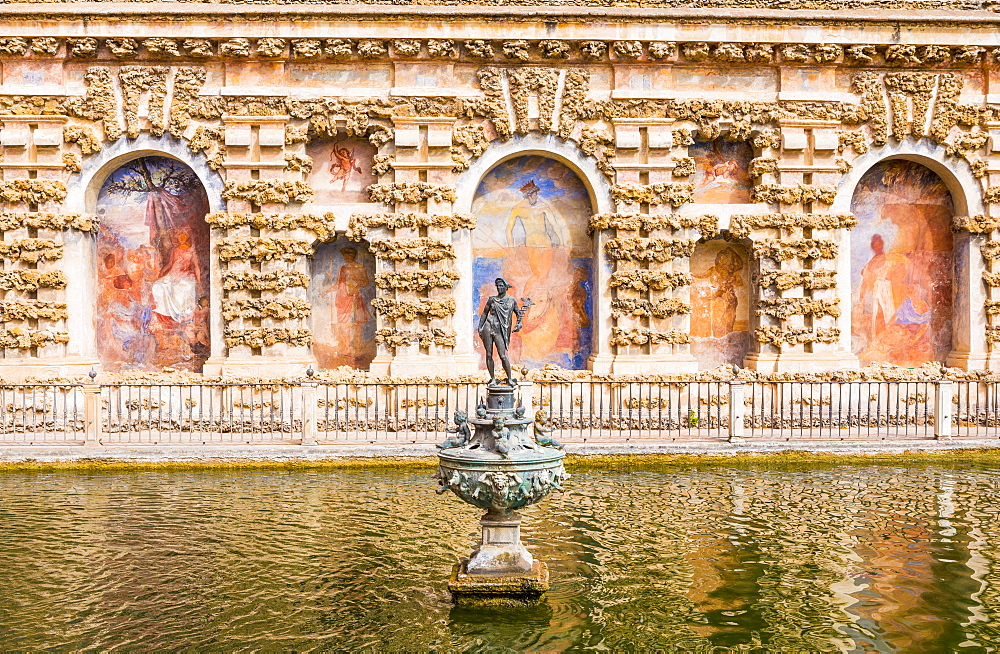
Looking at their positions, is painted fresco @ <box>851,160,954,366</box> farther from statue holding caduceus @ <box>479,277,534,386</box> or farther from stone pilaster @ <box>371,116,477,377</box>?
statue holding caduceus @ <box>479,277,534,386</box>

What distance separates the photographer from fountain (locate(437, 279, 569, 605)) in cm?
698

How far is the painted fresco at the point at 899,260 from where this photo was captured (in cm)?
1697

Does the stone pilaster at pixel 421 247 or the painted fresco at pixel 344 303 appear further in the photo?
the painted fresco at pixel 344 303

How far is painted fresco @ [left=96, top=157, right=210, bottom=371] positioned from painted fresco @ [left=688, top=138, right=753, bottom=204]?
28.7 ft

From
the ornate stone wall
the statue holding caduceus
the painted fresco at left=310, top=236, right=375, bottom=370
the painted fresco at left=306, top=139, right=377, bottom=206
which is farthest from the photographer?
the painted fresco at left=310, top=236, right=375, bottom=370

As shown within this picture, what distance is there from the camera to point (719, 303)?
16922 mm

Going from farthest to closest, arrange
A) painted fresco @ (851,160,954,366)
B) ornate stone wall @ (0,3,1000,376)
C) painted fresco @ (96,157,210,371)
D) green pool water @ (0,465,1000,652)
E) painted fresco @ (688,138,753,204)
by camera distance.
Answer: painted fresco @ (851,160,954,366), painted fresco @ (688,138,753,204), painted fresco @ (96,157,210,371), ornate stone wall @ (0,3,1000,376), green pool water @ (0,465,1000,652)

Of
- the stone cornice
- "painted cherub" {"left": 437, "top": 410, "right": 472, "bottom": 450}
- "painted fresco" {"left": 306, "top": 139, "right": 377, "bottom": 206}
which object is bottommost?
"painted cherub" {"left": 437, "top": 410, "right": 472, "bottom": 450}

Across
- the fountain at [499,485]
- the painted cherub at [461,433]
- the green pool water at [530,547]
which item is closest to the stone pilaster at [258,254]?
the green pool water at [530,547]

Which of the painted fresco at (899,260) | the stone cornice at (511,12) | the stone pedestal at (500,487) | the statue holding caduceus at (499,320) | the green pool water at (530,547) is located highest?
the stone cornice at (511,12)

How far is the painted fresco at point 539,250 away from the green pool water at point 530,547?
554 cm

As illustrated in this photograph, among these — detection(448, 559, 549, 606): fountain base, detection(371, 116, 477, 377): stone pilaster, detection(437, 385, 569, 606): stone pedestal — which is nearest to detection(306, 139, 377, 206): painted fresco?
detection(371, 116, 477, 377): stone pilaster

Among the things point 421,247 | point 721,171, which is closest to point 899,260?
point 721,171

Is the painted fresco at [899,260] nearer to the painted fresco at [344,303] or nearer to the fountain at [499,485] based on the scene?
the painted fresco at [344,303]
